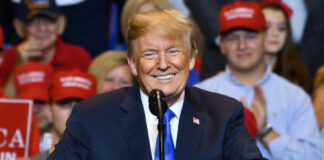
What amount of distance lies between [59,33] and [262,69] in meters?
1.72

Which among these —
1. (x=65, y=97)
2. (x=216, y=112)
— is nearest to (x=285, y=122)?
(x=65, y=97)

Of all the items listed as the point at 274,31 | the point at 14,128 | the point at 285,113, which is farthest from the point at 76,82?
the point at 274,31

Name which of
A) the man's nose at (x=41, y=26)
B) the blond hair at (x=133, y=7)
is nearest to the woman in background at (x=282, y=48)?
the blond hair at (x=133, y=7)

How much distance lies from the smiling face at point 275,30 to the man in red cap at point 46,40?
4.60 ft

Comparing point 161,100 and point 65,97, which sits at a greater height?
point 161,100

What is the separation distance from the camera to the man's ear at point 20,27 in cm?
517

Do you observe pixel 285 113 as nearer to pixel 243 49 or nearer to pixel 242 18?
pixel 243 49

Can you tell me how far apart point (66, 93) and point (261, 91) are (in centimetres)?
128

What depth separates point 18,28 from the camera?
5.23m

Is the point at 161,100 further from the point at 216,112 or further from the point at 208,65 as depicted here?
the point at 208,65

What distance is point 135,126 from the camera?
2510mm

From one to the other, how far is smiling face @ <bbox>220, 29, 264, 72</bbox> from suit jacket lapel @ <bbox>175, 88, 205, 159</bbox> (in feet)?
5.90

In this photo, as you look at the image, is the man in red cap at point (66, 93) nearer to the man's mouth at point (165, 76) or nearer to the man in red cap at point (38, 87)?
the man in red cap at point (38, 87)

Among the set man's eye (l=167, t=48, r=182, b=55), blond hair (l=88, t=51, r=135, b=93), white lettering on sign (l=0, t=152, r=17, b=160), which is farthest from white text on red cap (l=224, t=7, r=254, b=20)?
man's eye (l=167, t=48, r=182, b=55)
